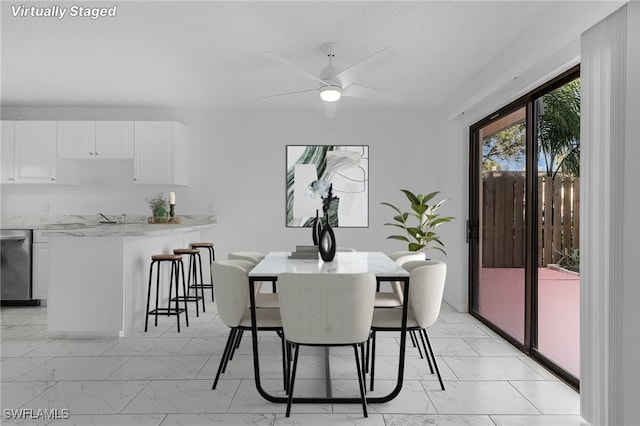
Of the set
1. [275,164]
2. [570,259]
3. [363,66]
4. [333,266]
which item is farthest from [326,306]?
[275,164]

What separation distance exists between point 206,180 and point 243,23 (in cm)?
329

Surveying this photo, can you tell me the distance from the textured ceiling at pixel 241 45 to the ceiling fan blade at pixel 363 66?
330mm

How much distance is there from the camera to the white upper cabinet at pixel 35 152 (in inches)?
229

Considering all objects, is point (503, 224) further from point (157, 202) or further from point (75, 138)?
point (75, 138)

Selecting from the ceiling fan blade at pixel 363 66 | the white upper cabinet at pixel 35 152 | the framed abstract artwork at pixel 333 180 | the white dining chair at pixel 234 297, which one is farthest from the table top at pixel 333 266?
the white upper cabinet at pixel 35 152

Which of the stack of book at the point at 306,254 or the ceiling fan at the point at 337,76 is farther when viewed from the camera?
the stack of book at the point at 306,254

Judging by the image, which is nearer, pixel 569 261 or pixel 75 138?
pixel 569 261

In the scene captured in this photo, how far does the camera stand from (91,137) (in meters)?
5.84

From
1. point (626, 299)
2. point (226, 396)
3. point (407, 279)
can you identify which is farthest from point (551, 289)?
point (226, 396)

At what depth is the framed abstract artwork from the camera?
6297mm

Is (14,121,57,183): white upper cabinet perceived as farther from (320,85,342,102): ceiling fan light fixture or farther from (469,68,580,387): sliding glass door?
(469,68,580,387): sliding glass door

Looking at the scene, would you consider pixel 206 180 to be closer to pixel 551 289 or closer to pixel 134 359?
pixel 134 359

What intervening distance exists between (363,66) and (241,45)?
1.18 m

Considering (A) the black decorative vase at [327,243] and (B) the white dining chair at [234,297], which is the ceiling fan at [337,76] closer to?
(A) the black decorative vase at [327,243]
